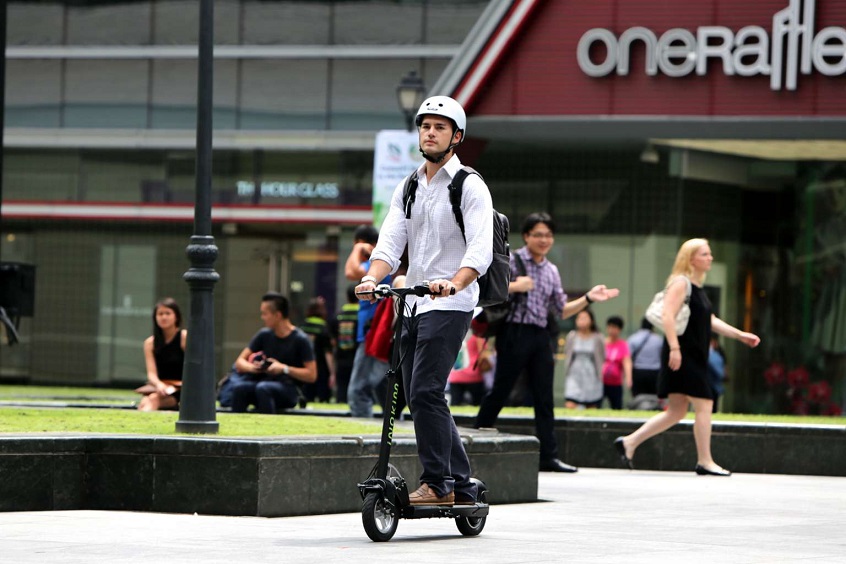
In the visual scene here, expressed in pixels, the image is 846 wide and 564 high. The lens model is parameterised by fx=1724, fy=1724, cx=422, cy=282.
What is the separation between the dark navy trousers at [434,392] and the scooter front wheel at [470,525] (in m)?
0.25

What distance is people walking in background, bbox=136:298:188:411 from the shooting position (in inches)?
557

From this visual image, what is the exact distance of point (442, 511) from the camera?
805 cm

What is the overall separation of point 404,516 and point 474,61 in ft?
41.2

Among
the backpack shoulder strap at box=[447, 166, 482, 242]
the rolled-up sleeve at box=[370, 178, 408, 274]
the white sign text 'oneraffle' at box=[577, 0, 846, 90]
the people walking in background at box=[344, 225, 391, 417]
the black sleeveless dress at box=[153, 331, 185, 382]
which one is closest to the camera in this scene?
the backpack shoulder strap at box=[447, 166, 482, 242]

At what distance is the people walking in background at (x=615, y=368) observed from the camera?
68.1ft

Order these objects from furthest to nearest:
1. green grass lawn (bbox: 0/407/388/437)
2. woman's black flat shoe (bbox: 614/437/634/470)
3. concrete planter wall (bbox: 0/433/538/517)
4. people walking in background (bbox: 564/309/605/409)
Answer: people walking in background (bbox: 564/309/605/409), woman's black flat shoe (bbox: 614/437/634/470), green grass lawn (bbox: 0/407/388/437), concrete planter wall (bbox: 0/433/538/517)

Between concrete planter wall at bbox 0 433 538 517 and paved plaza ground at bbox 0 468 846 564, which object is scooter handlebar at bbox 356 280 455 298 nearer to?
paved plaza ground at bbox 0 468 846 564

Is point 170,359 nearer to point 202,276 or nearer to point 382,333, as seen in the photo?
point 382,333

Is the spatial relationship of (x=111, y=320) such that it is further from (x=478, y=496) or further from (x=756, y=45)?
(x=478, y=496)

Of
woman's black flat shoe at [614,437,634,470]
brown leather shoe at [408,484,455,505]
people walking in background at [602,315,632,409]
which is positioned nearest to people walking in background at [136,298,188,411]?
woman's black flat shoe at [614,437,634,470]

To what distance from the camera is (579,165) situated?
2397 cm

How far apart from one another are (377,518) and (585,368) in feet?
38.0

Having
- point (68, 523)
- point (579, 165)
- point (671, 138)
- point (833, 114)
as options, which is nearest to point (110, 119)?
point (579, 165)

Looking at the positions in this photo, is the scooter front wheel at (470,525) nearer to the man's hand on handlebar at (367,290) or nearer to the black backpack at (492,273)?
the black backpack at (492,273)
